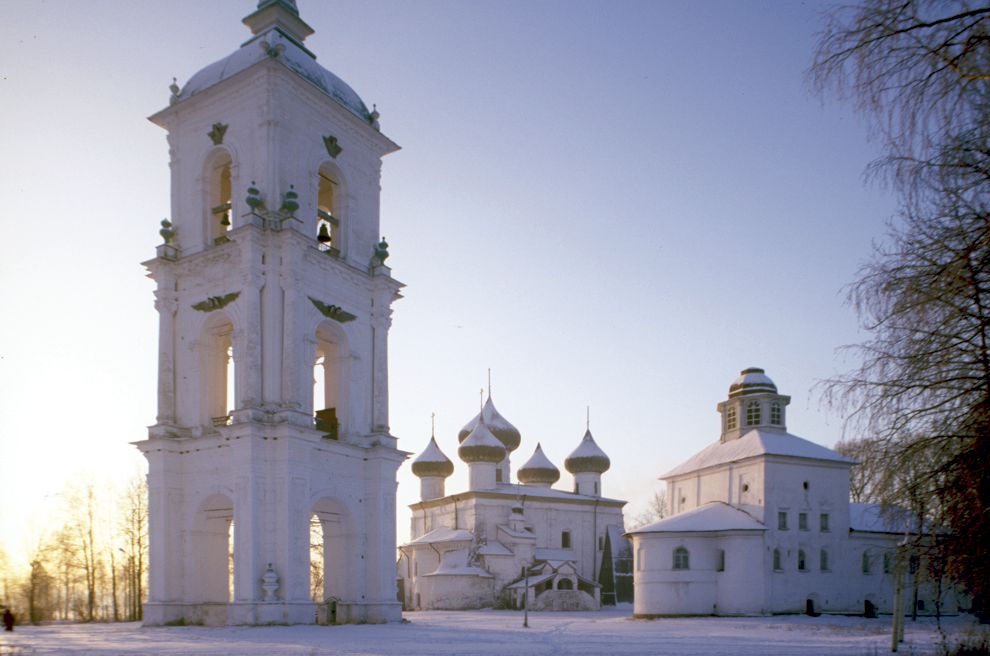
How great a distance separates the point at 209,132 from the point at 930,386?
991 inches

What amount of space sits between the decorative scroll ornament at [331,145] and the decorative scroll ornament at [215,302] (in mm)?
6245

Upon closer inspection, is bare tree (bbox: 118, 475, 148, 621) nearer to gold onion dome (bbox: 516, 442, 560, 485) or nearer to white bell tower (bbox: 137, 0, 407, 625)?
white bell tower (bbox: 137, 0, 407, 625)

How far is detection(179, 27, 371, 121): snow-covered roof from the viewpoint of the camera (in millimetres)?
28656

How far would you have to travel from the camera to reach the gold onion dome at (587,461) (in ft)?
225

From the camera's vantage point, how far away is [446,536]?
59594 millimetres

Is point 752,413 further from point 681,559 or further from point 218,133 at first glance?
point 218,133

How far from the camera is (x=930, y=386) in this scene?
10000 millimetres

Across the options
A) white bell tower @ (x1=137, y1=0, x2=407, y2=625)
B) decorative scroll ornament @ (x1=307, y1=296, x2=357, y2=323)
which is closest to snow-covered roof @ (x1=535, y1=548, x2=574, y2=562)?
white bell tower @ (x1=137, y1=0, x2=407, y2=625)

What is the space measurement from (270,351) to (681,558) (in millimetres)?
24598

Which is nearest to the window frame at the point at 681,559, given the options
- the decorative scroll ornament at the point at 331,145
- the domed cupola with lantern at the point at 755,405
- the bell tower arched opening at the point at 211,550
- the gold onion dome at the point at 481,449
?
the domed cupola with lantern at the point at 755,405

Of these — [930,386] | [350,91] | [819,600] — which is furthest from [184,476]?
[819,600]

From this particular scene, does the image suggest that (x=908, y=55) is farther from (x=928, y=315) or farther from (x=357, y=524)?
(x=357, y=524)

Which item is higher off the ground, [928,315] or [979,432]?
[928,315]

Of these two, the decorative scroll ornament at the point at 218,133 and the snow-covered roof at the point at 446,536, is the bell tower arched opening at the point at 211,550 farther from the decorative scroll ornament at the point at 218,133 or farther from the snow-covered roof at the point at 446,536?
the snow-covered roof at the point at 446,536
